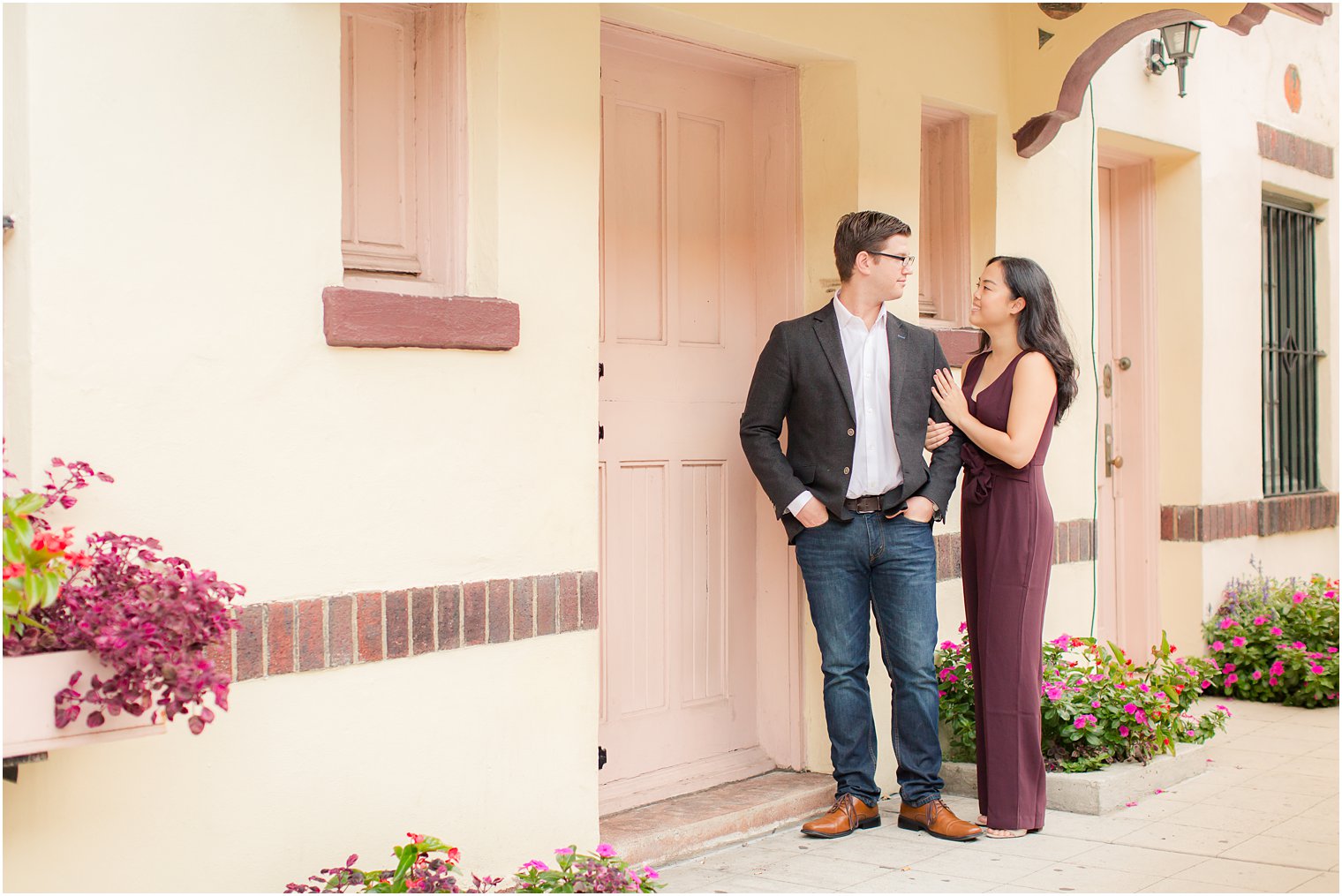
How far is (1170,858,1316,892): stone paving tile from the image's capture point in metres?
4.37

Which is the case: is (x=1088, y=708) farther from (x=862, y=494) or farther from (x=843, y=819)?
(x=862, y=494)

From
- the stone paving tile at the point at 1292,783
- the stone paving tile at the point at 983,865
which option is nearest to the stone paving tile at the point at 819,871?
the stone paving tile at the point at 983,865

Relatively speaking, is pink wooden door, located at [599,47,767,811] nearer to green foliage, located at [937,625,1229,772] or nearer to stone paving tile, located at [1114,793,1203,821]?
green foliage, located at [937,625,1229,772]

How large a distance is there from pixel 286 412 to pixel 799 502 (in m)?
1.91

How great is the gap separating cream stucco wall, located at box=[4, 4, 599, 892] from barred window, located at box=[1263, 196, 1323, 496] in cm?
579

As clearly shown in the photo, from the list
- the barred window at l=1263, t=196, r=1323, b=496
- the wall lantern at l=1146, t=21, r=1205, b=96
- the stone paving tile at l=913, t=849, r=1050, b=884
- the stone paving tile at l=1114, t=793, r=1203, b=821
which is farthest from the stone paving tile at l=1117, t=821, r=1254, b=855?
the barred window at l=1263, t=196, r=1323, b=496

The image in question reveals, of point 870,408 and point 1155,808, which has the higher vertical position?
point 870,408

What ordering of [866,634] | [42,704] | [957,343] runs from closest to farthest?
[42,704]
[866,634]
[957,343]

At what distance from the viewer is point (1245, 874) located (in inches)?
176

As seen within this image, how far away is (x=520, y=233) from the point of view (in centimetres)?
407

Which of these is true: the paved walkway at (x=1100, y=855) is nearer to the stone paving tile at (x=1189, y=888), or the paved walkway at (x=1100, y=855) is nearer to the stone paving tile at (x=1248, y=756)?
the stone paving tile at (x=1189, y=888)

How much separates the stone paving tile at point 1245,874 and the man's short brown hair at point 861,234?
7.45 ft

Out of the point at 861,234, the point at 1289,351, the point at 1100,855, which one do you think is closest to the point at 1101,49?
the point at 861,234

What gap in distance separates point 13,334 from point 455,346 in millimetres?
1161
